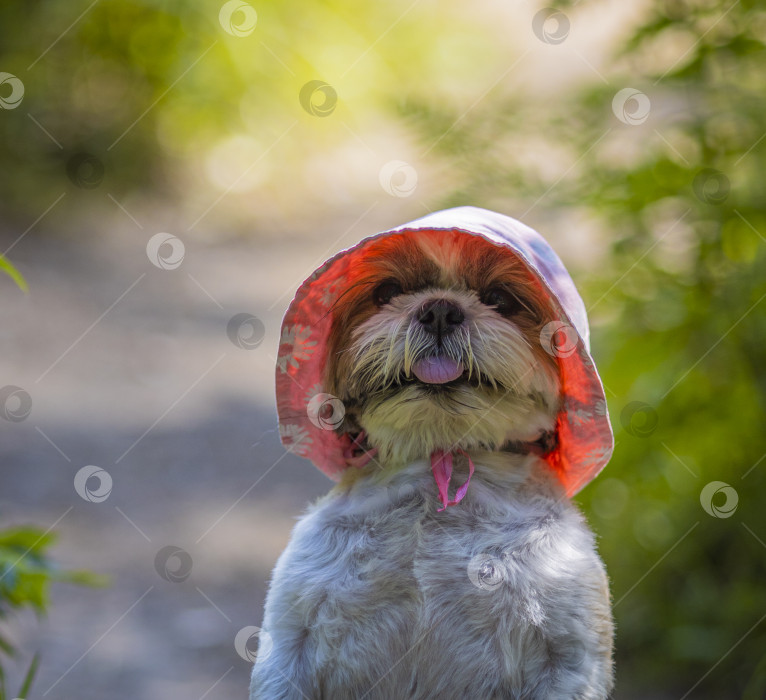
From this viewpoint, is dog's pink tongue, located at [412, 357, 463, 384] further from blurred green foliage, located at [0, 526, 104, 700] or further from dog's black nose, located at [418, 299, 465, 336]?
blurred green foliage, located at [0, 526, 104, 700]

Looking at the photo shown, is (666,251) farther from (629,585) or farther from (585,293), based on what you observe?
(629,585)

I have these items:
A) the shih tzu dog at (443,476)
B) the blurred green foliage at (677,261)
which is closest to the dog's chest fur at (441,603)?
the shih tzu dog at (443,476)

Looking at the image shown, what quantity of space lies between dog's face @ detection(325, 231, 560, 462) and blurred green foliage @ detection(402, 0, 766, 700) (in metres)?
1.66

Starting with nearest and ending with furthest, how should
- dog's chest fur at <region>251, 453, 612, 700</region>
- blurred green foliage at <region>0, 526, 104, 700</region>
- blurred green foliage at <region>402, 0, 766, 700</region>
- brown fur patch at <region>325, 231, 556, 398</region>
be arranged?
dog's chest fur at <region>251, 453, 612, 700</region>, brown fur patch at <region>325, 231, 556, 398</region>, blurred green foliage at <region>0, 526, 104, 700</region>, blurred green foliage at <region>402, 0, 766, 700</region>

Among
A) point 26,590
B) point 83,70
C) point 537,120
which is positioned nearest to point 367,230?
point 83,70

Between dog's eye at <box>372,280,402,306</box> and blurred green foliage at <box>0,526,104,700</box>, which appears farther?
blurred green foliage at <box>0,526,104,700</box>

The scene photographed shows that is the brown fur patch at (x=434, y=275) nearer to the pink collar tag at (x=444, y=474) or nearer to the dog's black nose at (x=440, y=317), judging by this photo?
the dog's black nose at (x=440, y=317)

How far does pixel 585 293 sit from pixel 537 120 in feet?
2.53

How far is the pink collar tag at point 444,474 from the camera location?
7.24ft

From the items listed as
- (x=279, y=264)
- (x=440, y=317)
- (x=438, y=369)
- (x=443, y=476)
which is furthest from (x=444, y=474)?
(x=279, y=264)

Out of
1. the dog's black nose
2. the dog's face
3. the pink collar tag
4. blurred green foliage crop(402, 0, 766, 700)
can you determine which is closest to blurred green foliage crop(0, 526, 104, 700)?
the dog's face

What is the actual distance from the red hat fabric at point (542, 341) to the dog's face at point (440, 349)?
38 mm

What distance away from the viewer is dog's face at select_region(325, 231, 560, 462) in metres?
2.15

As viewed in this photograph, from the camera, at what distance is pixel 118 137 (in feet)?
31.7
